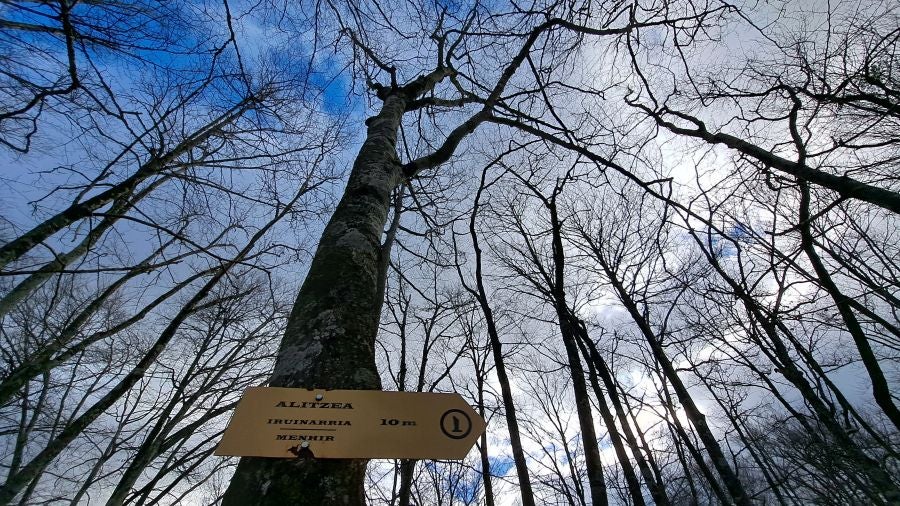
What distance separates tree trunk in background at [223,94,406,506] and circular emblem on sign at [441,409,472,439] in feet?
0.69

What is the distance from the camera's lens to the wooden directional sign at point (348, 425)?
78 cm

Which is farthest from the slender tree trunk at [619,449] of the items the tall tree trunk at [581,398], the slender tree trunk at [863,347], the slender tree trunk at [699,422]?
the slender tree trunk at [863,347]

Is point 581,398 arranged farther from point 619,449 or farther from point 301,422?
point 301,422

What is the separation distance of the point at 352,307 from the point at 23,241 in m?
4.47

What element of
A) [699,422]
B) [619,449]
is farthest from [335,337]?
[699,422]

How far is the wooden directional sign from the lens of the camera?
78 centimetres

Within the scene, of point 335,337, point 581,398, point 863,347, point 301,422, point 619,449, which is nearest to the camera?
point 301,422

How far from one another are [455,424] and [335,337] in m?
0.42

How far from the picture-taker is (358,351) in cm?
102

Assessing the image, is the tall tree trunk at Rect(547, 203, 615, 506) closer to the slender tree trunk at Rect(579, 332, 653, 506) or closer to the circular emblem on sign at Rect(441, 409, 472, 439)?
the slender tree trunk at Rect(579, 332, 653, 506)

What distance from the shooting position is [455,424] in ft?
2.99

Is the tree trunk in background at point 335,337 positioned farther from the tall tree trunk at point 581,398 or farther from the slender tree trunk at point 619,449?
the slender tree trunk at point 619,449

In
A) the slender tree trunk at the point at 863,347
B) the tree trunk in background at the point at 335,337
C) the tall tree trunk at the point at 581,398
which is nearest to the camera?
the tree trunk in background at the point at 335,337

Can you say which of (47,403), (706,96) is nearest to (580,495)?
(706,96)
